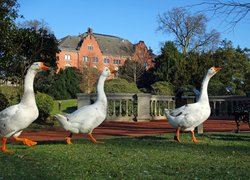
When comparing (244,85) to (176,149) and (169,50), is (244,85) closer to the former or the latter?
(169,50)

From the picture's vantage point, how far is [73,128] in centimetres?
758

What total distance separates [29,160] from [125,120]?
13500mm

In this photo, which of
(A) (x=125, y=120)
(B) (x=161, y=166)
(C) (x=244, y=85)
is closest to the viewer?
(B) (x=161, y=166)

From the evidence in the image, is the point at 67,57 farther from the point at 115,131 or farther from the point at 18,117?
the point at 18,117

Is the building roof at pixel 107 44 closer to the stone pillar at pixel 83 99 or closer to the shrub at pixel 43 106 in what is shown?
the stone pillar at pixel 83 99

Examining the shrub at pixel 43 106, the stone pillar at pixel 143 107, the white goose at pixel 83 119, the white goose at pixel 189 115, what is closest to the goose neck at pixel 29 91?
the white goose at pixel 83 119

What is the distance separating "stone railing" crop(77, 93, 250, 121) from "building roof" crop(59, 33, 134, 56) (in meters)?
69.9

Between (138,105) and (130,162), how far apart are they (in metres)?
13.7

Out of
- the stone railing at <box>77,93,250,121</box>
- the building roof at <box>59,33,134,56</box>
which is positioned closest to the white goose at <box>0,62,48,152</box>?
the stone railing at <box>77,93,250,121</box>

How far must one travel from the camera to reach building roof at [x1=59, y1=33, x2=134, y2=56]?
91525mm

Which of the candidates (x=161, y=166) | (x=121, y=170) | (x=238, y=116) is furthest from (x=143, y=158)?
(x=238, y=116)

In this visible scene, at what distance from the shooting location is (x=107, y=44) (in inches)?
3964

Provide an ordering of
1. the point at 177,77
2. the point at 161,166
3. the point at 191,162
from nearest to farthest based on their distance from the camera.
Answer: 1. the point at 161,166
2. the point at 191,162
3. the point at 177,77

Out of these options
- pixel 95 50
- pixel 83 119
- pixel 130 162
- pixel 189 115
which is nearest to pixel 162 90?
pixel 189 115
